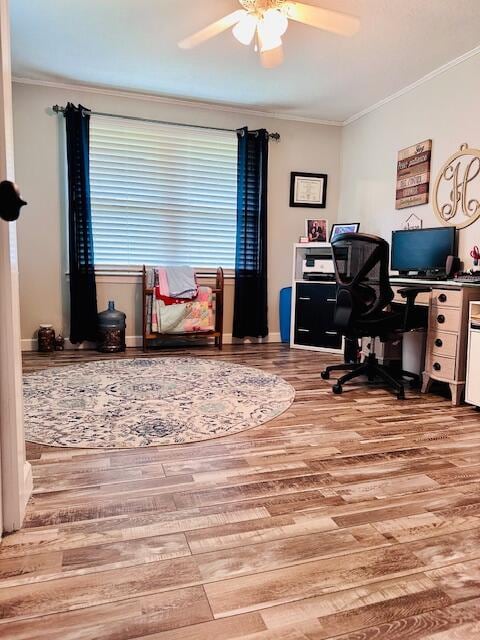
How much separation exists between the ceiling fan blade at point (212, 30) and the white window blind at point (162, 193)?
3.94 feet

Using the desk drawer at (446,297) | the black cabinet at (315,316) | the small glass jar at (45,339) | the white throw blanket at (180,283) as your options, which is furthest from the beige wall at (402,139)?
the small glass jar at (45,339)

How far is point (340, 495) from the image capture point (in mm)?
1636

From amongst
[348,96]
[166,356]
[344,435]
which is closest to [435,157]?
[348,96]

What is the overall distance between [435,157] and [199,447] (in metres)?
3.04

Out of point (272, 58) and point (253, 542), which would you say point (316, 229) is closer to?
point (272, 58)

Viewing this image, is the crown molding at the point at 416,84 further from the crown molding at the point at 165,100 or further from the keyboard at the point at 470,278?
the keyboard at the point at 470,278

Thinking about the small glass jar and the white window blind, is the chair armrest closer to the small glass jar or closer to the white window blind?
the white window blind

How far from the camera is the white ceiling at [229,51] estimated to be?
9.12ft

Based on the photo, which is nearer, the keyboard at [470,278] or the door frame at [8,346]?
the door frame at [8,346]

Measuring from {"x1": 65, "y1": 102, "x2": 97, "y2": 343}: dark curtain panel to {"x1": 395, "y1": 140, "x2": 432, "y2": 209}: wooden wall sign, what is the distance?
2.85 meters

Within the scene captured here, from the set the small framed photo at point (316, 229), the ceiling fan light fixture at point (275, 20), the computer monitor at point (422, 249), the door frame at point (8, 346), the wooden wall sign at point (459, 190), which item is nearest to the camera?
the door frame at point (8, 346)

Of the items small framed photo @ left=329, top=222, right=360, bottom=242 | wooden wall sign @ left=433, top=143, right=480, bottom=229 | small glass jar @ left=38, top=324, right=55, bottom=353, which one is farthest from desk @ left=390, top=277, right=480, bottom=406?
small glass jar @ left=38, top=324, right=55, bottom=353

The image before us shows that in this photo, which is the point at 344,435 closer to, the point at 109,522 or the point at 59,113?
the point at 109,522

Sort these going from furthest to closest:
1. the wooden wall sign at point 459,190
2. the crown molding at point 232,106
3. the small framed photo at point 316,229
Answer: the small framed photo at point 316,229, the crown molding at point 232,106, the wooden wall sign at point 459,190
